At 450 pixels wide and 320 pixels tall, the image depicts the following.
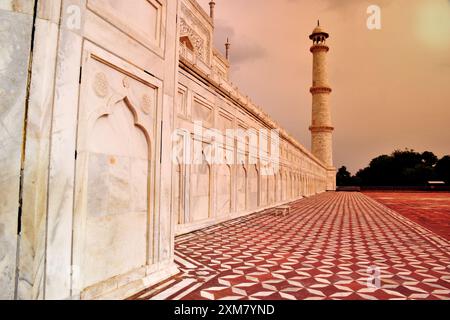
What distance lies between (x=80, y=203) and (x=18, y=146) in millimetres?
585

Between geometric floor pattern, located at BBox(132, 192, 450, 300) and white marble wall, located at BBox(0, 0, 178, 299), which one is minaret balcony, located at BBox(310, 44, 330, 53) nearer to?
geometric floor pattern, located at BBox(132, 192, 450, 300)

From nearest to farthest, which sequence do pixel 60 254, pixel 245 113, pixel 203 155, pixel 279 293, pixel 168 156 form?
pixel 60 254 < pixel 279 293 < pixel 168 156 < pixel 203 155 < pixel 245 113

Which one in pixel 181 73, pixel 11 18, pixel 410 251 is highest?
pixel 181 73

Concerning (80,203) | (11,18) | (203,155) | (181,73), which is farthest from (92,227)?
(203,155)

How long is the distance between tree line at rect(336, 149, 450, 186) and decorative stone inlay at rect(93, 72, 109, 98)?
5118 cm

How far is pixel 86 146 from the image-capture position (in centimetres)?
241

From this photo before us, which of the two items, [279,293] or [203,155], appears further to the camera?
[203,155]

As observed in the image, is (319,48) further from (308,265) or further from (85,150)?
(85,150)

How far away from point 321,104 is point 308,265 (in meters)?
33.4

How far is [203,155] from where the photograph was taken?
7141 millimetres

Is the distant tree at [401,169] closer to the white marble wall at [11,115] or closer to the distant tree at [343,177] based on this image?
the distant tree at [343,177]

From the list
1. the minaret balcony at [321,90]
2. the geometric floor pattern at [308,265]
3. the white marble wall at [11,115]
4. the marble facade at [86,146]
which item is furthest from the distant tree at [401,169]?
the white marble wall at [11,115]

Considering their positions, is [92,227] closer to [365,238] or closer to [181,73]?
[181,73]

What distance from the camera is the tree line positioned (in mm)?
45406
